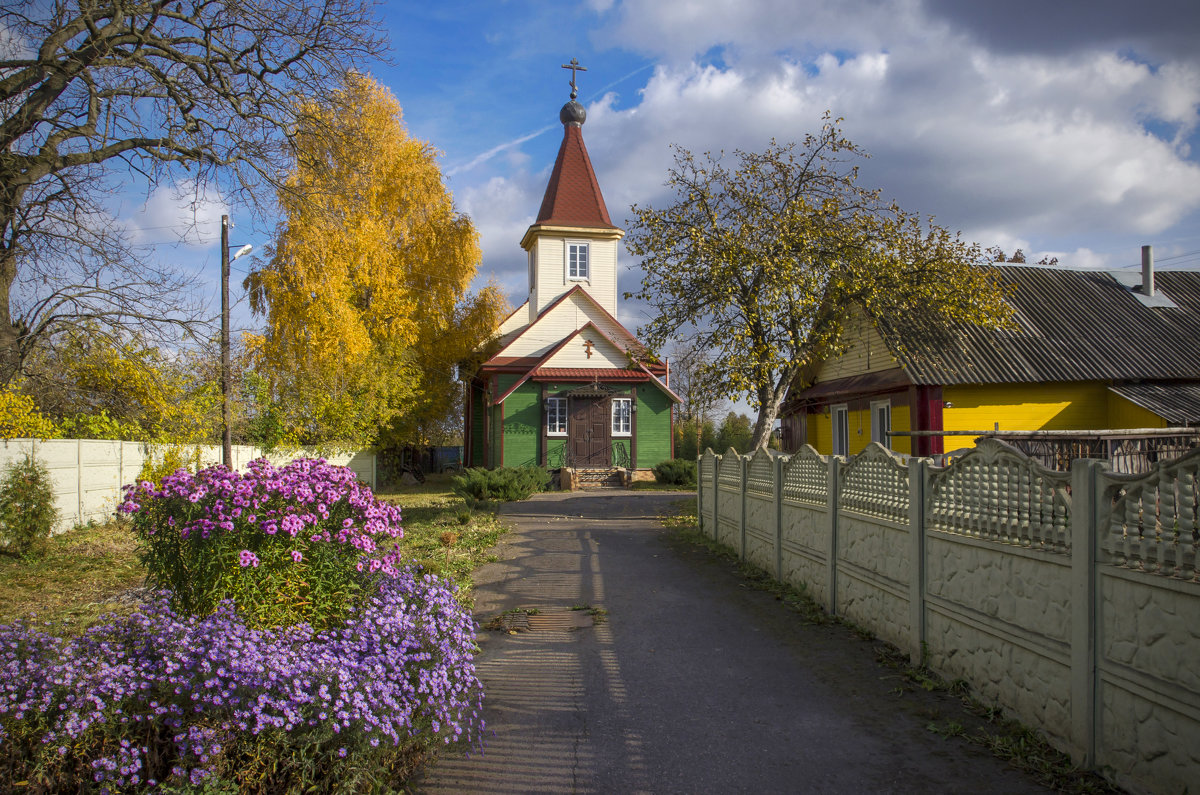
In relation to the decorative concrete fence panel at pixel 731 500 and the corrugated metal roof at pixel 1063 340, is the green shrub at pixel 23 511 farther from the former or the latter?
the corrugated metal roof at pixel 1063 340

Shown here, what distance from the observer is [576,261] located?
31.8 m

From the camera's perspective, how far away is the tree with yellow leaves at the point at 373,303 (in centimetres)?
2434

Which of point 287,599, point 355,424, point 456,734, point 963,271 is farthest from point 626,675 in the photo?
point 355,424

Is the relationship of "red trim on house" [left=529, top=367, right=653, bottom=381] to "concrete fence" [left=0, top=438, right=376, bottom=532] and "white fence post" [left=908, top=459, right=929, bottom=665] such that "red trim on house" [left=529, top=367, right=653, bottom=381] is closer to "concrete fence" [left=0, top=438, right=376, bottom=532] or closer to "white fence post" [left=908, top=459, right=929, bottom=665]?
"concrete fence" [left=0, top=438, right=376, bottom=532]

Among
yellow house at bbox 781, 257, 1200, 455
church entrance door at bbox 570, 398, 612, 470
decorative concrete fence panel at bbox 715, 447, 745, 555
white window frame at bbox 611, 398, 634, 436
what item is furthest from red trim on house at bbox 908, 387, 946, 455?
church entrance door at bbox 570, 398, 612, 470

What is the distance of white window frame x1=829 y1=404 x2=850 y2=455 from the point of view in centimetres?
2242

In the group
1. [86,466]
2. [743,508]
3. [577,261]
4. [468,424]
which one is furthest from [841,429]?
[86,466]

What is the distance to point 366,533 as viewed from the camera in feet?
17.6

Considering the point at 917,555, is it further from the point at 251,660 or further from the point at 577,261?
the point at 577,261

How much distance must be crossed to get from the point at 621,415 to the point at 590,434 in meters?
1.34

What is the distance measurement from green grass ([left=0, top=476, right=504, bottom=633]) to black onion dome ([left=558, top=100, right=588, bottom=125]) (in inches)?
865

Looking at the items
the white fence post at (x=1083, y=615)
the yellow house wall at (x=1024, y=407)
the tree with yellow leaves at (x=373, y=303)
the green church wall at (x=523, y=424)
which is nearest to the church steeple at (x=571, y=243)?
the tree with yellow leaves at (x=373, y=303)

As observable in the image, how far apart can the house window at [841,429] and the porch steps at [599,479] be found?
707 centimetres

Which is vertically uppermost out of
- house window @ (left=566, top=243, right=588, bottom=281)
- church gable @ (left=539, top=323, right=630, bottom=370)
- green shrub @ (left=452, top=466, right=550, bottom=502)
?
house window @ (left=566, top=243, right=588, bottom=281)
